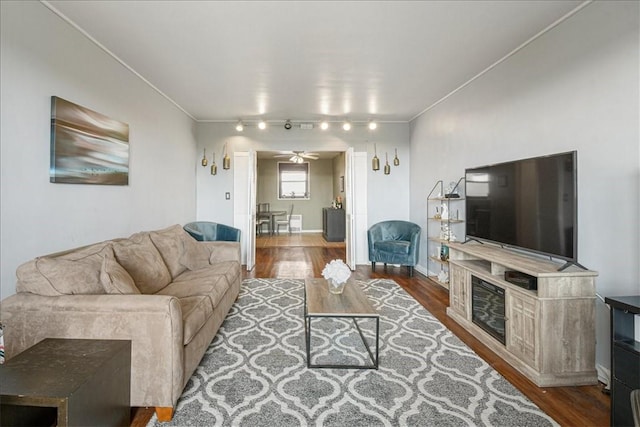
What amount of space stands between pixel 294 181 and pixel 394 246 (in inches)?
265

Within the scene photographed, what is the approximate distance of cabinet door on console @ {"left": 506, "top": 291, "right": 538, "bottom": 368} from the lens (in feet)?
7.32

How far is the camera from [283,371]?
2342 millimetres

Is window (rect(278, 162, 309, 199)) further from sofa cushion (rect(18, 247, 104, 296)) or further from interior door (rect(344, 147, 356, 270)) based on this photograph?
sofa cushion (rect(18, 247, 104, 296))

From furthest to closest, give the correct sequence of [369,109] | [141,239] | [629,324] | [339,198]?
[339,198] → [369,109] → [141,239] → [629,324]

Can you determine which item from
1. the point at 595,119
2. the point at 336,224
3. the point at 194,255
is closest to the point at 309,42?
the point at 595,119

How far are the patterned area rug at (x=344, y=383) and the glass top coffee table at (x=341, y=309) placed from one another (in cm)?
6

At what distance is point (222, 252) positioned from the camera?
395 centimetres

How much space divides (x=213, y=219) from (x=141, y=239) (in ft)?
9.24

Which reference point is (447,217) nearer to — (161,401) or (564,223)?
(564,223)

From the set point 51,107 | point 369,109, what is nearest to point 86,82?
point 51,107

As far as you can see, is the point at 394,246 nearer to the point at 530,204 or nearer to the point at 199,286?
the point at 530,204

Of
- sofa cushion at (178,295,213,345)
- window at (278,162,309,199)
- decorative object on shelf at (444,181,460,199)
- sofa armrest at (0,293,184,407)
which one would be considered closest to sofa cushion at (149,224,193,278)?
sofa cushion at (178,295,213,345)

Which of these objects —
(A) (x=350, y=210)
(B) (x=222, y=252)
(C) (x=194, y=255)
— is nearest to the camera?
(C) (x=194, y=255)

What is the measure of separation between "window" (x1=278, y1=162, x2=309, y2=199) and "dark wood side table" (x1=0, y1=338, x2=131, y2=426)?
978 cm
